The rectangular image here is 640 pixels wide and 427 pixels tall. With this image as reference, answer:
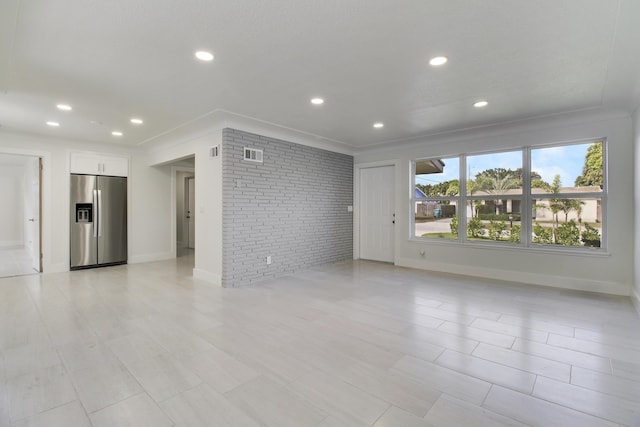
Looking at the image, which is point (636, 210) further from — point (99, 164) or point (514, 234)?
point (99, 164)

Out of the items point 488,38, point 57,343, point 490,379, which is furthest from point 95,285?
point 488,38

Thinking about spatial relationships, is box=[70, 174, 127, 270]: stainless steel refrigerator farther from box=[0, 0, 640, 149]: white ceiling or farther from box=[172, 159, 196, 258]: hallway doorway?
box=[172, 159, 196, 258]: hallway doorway

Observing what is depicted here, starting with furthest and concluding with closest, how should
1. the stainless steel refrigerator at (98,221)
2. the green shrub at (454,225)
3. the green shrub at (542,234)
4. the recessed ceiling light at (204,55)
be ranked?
the stainless steel refrigerator at (98,221), the green shrub at (454,225), the green shrub at (542,234), the recessed ceiling light at (204,55)

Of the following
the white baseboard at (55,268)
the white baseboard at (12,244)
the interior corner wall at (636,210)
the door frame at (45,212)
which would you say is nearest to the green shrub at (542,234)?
the interior corner wall at (636,210)

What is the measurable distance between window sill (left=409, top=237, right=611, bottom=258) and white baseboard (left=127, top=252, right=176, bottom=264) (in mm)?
5555

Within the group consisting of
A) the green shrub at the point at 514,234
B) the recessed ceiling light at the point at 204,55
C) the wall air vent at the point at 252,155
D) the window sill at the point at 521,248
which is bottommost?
the window sill at the point at 521,248

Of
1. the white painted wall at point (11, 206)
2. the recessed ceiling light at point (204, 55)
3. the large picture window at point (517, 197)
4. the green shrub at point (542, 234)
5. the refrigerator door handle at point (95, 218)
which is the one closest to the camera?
the recessed ceiling light at point (204, 55)

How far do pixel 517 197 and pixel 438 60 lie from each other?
330 centimetres

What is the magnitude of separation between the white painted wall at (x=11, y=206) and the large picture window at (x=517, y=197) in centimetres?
1150

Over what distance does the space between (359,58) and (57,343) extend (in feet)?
12.1

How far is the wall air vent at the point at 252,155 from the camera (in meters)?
4.70

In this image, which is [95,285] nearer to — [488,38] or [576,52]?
[488,38]

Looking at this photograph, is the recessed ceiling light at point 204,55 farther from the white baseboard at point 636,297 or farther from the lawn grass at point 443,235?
the white baseboard at point 636,297

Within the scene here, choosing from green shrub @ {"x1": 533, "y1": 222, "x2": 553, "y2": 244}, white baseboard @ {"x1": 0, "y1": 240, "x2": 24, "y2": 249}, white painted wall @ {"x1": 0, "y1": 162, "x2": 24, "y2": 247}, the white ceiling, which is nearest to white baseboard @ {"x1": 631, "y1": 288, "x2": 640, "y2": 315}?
green shrub @ {"x1": 533, "y1": 222, "x2": 553, "y2": 244}
